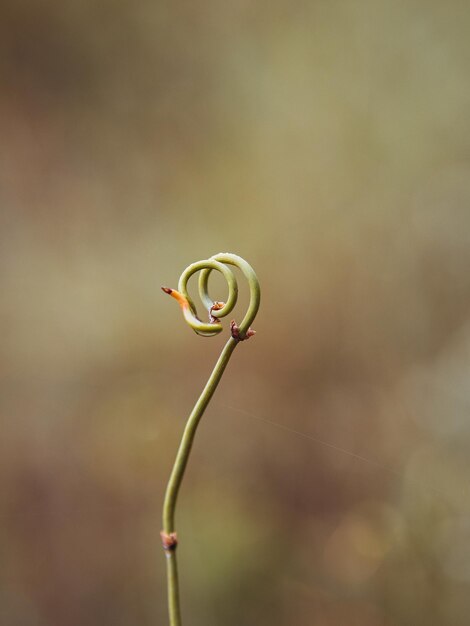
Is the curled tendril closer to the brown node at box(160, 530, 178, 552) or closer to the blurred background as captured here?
the brown node at box(160, 530, 178, 552)

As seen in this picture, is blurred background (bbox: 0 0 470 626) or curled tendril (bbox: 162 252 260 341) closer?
curled tendril (bbox: 162 252 260 341)

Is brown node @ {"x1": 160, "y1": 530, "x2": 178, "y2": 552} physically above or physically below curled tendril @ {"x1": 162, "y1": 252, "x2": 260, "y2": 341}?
below

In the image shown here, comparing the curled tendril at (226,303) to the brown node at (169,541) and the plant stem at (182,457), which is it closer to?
the plant stem at (182,457)

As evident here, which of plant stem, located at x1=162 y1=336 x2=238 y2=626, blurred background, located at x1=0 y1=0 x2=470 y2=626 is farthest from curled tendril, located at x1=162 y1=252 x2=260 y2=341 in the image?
blurred background, located at x1=0 y1=0 x2=470 y2=626

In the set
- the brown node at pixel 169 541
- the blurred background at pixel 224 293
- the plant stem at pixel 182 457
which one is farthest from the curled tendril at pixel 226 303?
the blurred background at pixel 224 293

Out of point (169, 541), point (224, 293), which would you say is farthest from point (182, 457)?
point (224, 293)

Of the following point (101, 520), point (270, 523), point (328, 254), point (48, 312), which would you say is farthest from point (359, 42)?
point (101, 520)

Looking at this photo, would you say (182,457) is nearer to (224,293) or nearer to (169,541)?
(169,541)
